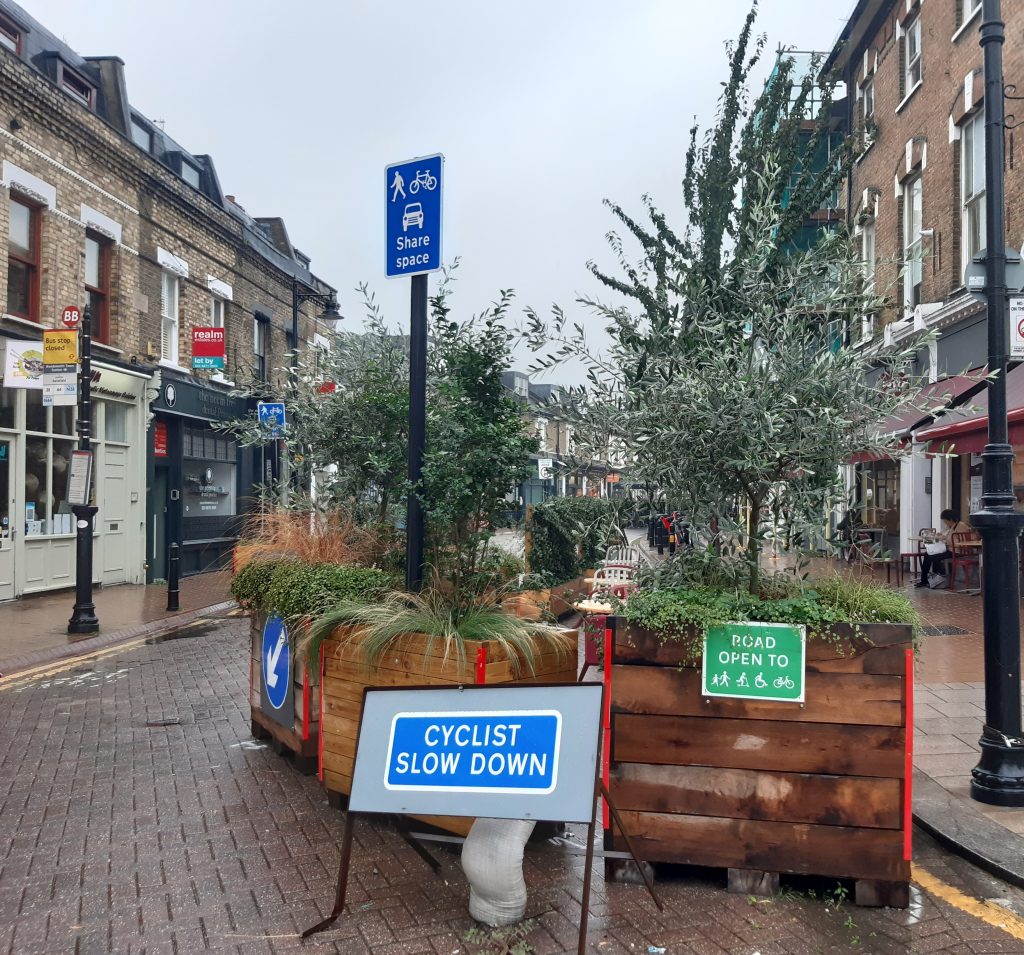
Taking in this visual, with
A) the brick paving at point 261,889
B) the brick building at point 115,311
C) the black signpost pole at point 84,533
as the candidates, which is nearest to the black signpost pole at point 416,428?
the brick paving at point 261,889

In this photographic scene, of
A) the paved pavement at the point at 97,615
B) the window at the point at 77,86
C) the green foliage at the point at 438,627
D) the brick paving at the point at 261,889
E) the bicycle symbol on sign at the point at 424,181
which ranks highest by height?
the window at the point at 77,86

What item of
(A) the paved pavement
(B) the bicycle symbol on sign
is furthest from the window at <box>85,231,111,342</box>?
(B) the bicycle symbol on sign

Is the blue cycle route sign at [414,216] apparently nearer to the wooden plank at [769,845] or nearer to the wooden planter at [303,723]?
the wooden planter at [303,723]

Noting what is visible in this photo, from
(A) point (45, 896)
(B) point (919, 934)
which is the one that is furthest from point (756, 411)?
(A) point (45, 896)

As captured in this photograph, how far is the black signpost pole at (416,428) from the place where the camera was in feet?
16.4

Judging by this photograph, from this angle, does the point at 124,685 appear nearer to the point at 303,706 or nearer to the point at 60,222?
the point at 303,706

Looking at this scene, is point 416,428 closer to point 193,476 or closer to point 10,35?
point 10,35

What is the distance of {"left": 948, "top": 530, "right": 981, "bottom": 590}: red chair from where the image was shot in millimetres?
14289

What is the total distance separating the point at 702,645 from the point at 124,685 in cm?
626

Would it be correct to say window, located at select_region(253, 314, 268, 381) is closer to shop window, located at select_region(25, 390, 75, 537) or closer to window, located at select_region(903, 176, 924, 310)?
shop window, located at select_region(25, 390, 75, 537)

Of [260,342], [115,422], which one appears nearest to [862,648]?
[115,422]

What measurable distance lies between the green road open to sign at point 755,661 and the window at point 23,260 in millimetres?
12987

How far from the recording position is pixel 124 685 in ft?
26.8

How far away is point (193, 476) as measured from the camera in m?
19.1
